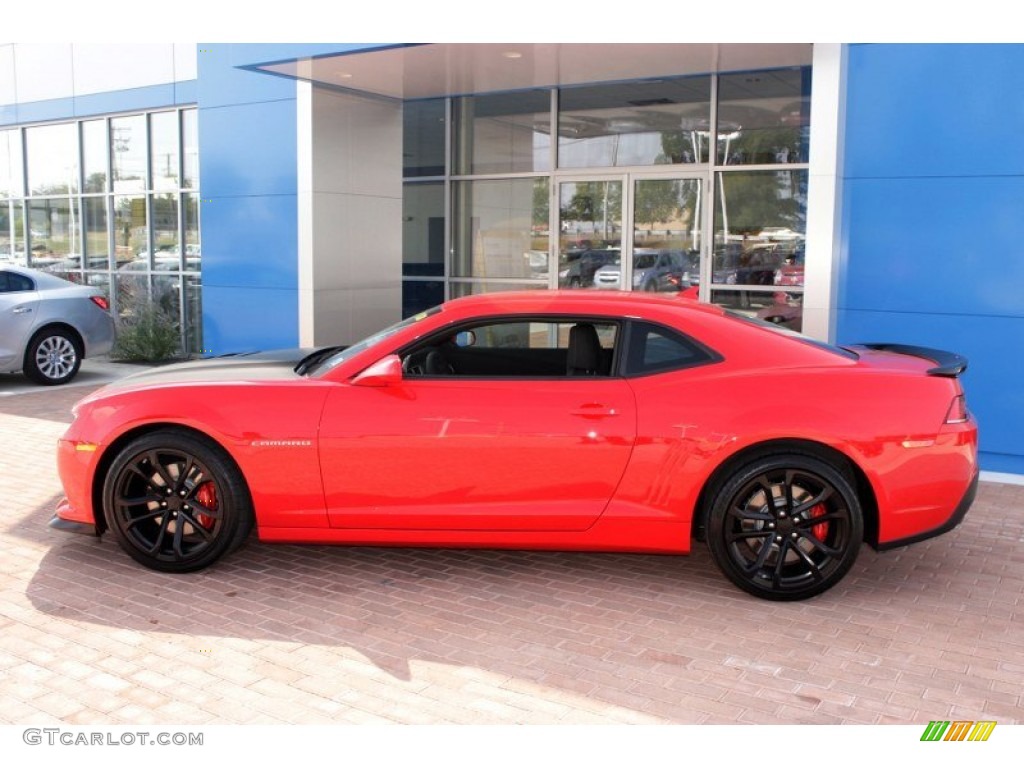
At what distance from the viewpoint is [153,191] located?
624 inches

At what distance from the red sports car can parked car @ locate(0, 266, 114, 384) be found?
7.28m

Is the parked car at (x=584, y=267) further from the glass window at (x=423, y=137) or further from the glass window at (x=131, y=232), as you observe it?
the glass window at (x=131, y=232)

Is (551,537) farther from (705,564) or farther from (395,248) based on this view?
(395,248)

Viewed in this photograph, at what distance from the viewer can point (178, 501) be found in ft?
17.2

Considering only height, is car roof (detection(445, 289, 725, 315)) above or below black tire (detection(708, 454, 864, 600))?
above

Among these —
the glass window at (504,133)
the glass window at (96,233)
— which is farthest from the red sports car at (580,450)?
the glass window at (96,233)

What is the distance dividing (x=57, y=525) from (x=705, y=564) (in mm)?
3549

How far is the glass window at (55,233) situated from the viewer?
17328 mm

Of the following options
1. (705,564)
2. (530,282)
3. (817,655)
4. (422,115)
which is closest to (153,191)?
(422,115)

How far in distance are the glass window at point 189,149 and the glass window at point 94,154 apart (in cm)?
184

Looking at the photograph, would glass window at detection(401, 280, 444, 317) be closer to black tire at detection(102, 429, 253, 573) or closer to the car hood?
the car hood

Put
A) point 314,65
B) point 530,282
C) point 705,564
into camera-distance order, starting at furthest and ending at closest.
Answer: point 530,282
point 314,65
point 705,564

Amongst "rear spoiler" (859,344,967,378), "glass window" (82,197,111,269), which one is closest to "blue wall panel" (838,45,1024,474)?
"rear spoiler" (859,344,967,378)

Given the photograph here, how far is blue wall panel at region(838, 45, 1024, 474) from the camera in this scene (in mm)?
7805
